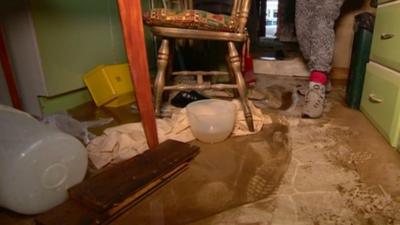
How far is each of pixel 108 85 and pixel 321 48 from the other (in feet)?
3.08

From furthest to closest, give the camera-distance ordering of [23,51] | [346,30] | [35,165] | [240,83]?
[346,30] → [23,51] → [240,83] → [35,165]

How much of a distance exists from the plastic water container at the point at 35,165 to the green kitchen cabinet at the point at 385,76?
2.96ft

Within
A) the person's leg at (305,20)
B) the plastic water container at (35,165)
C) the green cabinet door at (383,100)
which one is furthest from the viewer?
the person's leg at (305,20)

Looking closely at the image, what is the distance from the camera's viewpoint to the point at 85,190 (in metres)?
0.61

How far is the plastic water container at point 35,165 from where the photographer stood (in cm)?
55

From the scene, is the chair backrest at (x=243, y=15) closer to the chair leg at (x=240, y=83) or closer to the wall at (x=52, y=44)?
the chair leg at (x=240, y=83)

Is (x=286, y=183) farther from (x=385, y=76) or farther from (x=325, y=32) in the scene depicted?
(x=325, y=32)

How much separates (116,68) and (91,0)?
13.9 inches

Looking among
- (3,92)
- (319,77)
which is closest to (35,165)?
(3,92)

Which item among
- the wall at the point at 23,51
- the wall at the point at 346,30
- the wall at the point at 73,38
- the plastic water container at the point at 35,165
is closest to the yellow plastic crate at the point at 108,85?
the wall at the point at 73,38

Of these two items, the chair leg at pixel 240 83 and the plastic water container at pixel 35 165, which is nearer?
the plastic water container at pixel 35 165

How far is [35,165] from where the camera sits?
1.81ft

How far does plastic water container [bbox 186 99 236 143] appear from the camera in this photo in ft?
2.96

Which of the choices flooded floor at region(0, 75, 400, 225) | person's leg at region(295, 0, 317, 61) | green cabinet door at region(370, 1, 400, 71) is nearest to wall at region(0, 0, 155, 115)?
flooded floor at region(0, 75, 400, 225)
